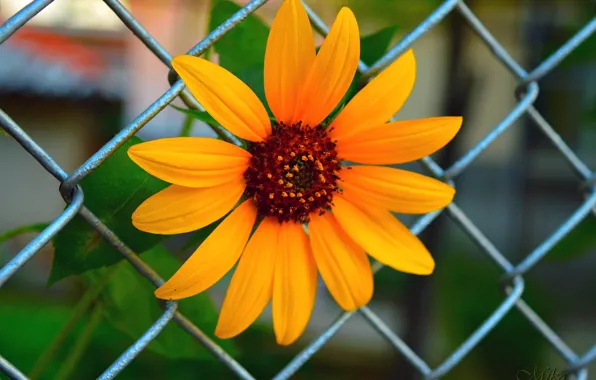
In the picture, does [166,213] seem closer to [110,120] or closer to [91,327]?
[91,327]

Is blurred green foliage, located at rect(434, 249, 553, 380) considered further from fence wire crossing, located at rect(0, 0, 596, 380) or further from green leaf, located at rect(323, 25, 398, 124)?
green leaf, located at rect(323, 25, 398, 124)

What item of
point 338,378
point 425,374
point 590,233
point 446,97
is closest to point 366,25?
point 446,97

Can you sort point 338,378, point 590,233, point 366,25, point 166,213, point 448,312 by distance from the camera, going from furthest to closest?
point 448,312 < point 338,378 < point 366,25 < point 590,233 < point 166,213

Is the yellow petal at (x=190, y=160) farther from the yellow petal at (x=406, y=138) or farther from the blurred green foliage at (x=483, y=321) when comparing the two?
the blurred green foliage at (x=483, y=321)

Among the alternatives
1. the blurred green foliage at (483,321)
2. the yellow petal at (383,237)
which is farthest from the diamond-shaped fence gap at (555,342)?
the blurred green foliage at (483,321)

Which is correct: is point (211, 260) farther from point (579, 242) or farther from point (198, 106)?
point (579, 242)

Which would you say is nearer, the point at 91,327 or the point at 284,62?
the point at 284,62

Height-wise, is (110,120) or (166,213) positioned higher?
(110,120)
